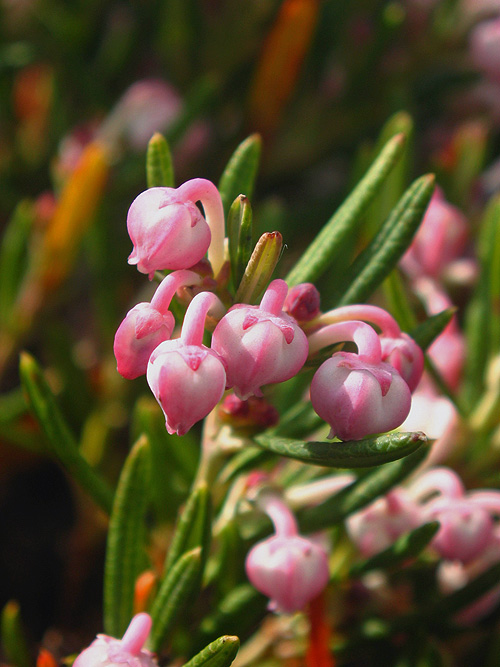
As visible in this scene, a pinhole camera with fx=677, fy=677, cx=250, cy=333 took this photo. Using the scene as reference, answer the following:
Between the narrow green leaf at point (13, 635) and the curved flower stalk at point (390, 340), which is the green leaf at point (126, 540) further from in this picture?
the curved flower stalk at point (390, 340)

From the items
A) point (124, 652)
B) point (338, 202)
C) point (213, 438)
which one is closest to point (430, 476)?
point (213, 438)

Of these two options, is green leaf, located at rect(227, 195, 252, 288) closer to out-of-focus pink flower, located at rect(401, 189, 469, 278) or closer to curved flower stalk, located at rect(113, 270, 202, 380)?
curved flower stalk, located at rect(113, 270, 202, 380)

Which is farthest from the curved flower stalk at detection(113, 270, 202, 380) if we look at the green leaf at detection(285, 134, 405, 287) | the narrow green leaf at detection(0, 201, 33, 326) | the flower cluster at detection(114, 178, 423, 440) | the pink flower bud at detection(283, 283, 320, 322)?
the narrow green leaf at detection(0, 201, 33, 326)

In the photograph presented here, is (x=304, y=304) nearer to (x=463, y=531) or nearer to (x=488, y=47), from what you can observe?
(x=463, y=531)

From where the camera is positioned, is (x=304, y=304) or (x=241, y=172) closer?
(x=304, y=304)

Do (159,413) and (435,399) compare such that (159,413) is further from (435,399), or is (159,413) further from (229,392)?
(435,399)

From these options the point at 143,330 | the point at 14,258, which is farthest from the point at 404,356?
the point at 14,258

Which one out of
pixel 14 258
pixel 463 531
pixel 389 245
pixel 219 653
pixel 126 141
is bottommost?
pixel 463 531
